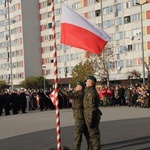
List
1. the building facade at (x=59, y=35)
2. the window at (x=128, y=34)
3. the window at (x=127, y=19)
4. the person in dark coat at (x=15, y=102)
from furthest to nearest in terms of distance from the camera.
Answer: the window at (x=127, y=19), the window at (x=128, y=34), the building facade at (x=59, y=35), the person in dark coat at (x=15, y=102)

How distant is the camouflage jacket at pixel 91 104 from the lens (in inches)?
372

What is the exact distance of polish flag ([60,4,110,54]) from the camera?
1075 centimetres

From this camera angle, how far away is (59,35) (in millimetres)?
81125

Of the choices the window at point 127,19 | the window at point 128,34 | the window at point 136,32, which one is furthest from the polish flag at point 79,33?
the window at point 127,19

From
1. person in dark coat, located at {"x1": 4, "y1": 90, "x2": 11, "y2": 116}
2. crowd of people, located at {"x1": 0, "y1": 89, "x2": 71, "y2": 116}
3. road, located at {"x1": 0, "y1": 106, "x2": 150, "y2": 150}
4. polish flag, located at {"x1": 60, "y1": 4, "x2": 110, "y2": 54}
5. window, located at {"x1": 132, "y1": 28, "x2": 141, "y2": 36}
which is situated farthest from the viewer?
window, located at {"x1": 132, "y1": 28, "x2": 141, "y2": 36}

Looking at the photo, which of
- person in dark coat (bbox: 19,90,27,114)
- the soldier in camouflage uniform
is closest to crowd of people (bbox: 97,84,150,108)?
person in dark coat (bbox: 19,90,27,114)

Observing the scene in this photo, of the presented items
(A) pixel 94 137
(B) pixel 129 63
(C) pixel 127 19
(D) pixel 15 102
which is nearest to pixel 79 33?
(A) pixel 94 137

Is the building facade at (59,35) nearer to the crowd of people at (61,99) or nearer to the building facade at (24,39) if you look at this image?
the building facade at (24,39)

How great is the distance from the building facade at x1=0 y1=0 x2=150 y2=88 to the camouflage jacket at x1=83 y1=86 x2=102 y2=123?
57.3 meters

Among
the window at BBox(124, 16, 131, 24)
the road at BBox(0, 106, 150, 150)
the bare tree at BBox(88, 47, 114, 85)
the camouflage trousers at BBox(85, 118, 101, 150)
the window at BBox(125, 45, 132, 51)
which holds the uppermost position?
the window at BBox(124, 16, 131, 24)

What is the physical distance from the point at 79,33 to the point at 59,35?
7067 centimetres

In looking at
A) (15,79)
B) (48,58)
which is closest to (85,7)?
(48,58)

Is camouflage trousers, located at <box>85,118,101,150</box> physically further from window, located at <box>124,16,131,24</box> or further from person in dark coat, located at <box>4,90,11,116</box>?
window, located at <box>124,16,131,24</box>

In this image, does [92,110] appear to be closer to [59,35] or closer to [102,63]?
[102,63]
